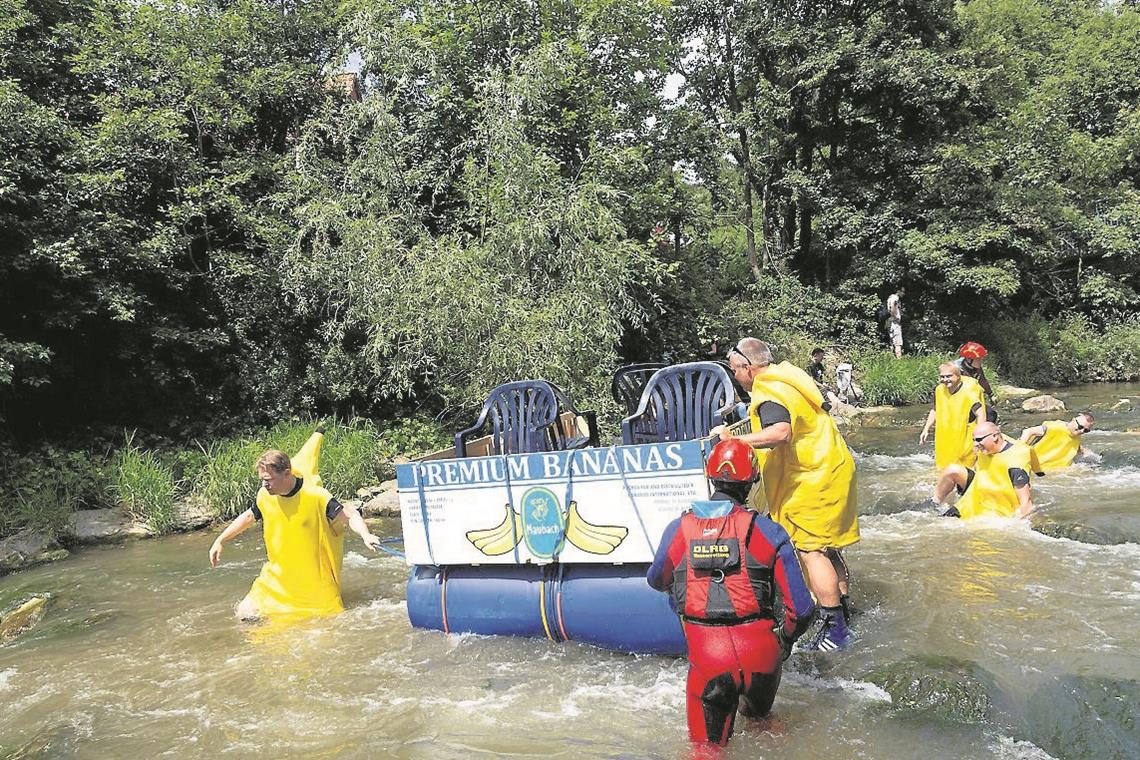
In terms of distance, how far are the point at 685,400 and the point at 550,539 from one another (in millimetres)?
1737

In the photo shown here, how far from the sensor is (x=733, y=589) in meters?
3.42

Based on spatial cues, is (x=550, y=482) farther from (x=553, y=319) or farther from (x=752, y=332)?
(x=752, y=332)

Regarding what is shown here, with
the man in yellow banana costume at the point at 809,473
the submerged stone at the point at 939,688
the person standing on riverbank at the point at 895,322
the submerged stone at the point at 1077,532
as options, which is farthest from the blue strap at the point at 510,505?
the person standing on riverbank at the point at 895,322

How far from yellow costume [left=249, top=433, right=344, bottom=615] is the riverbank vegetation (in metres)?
5.83

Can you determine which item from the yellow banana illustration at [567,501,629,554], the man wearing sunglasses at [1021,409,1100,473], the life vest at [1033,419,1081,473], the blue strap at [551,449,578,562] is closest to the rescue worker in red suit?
the yellow banana illustration at [567,501,629,554]

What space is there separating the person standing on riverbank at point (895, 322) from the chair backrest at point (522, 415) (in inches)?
706

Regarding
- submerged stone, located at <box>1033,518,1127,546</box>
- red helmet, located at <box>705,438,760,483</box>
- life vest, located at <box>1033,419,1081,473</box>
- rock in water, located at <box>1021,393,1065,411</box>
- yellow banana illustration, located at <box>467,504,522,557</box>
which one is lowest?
submerged stone, located at <box>1033,518,1127,546</box>

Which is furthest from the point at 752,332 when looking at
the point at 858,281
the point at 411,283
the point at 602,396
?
the point at 411,283

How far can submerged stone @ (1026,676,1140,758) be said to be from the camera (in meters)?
3.88

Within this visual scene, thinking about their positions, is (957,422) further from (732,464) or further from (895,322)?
(895,322)

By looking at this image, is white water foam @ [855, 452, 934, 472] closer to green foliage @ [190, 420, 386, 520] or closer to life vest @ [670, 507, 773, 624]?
green foliage @ [190, 420, 386, 520]

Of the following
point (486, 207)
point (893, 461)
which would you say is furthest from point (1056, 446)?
point (486, 207)

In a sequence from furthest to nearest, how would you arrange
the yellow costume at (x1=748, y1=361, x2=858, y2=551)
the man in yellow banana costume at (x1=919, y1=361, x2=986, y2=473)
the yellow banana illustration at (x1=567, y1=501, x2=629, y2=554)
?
the man in yellow banana costume at (x1=919, y1=361, x2=986, y2=473), the yellow banana illustration at (x1=567, y1=501, x2=629, y2=554), the yellow costume at (x1=748, y1=361, x2=858, y2=551)

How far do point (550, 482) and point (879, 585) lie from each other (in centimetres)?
298
